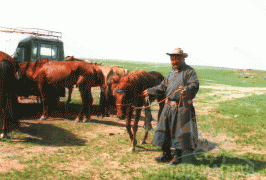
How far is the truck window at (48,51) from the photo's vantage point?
38.5 ft

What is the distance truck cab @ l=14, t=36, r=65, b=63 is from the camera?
36.8ft

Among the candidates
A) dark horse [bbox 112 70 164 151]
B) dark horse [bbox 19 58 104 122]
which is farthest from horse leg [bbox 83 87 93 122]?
dark horse [bbox 112 70 164 151]

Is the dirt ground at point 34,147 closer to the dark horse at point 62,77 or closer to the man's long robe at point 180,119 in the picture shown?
the dark horse at point 62,77

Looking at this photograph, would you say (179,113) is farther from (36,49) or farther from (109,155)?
(36,49)

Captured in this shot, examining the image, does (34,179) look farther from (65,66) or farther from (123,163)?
(65,66)

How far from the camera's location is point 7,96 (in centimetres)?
634

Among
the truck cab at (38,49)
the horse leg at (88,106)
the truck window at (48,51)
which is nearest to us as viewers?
the horse leg at (88,106)

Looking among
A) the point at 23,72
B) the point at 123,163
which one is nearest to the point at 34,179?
the point at 123,163

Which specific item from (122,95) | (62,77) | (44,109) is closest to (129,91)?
(122,95)

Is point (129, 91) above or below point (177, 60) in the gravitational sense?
below

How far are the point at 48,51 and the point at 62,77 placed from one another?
3.46m

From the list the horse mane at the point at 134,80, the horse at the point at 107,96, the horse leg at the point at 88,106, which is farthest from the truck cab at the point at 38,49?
the horse mane at the point at 134,80

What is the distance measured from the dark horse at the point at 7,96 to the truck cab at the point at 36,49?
5.10 meters

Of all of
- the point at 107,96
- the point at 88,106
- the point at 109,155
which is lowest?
the point at 109,155
